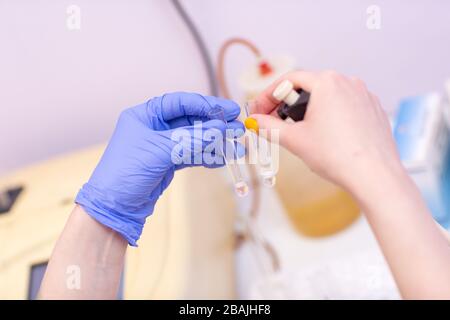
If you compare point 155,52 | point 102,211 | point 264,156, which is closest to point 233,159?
point 264,156

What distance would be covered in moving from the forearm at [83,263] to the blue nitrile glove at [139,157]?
2 cm

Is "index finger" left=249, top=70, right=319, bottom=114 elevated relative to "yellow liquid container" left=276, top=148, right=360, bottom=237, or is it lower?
elevated

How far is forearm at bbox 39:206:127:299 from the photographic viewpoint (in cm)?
55

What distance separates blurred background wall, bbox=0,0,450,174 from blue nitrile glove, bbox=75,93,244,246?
265mm

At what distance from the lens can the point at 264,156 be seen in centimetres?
68

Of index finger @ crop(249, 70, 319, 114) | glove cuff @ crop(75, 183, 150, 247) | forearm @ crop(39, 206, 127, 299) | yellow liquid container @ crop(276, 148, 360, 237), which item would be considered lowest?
yellow liquid container @ crop(276, 148, 360, 237)

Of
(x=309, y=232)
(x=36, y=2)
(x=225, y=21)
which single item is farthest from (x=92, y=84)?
(x=309, y=232)

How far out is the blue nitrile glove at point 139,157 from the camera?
0.59 meters

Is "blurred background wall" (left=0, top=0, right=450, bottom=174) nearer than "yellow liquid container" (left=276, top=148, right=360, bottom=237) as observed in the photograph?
Yes

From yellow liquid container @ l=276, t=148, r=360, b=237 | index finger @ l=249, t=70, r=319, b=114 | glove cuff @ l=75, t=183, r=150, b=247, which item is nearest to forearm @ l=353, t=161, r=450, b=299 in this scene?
index finger @ l=249, t=70, r=319, b=114

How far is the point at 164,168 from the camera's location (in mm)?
616

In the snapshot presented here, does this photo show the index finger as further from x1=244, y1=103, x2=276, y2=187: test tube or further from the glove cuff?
the glove cuff

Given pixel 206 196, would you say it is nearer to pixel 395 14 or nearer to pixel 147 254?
pixel 147 254

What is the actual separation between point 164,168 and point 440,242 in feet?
1.12
